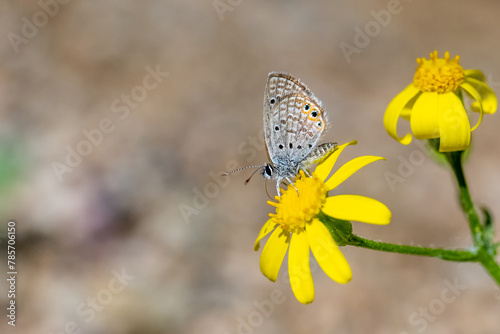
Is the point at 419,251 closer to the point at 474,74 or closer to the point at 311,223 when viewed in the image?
the point at 311,223

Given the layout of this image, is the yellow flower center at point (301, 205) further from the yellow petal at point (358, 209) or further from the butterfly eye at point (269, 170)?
the butterfly eye at point (269, 170)

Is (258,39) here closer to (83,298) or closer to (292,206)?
(83,298)

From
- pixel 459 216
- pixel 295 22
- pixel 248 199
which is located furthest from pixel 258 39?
pixel 459 216

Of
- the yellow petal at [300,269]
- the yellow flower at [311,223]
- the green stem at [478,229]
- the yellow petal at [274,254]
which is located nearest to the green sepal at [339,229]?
the yellow flower at [311,223]

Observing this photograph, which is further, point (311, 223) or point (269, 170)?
point (269, 170)

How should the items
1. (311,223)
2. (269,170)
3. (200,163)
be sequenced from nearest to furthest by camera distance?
(311,223) < (269,170) < (200,163)

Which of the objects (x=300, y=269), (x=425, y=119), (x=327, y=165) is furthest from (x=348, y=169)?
(x=300, y=269)
